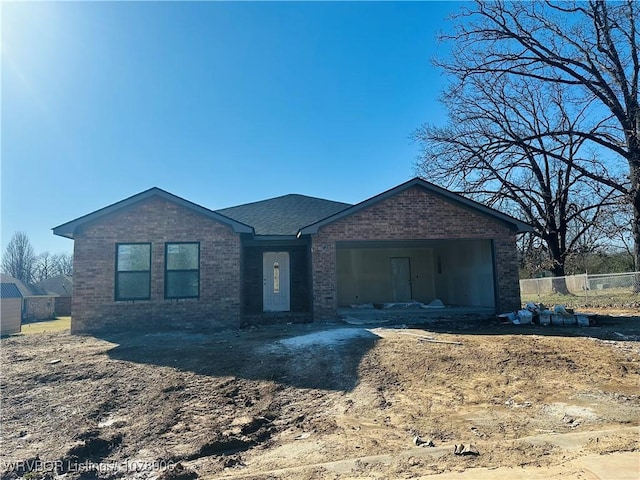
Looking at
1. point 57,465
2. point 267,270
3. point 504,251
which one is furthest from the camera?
point 267,270

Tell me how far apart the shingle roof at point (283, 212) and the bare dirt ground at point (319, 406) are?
258 inches

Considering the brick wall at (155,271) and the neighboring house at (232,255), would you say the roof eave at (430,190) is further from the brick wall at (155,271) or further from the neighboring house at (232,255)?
the brick wall at (155,271)

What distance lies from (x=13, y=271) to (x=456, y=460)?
74.9m

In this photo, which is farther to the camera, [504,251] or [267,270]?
[267,270]

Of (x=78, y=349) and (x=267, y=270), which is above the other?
(x=267, y=270)

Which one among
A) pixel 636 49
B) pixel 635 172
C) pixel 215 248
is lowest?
pixel 215 248

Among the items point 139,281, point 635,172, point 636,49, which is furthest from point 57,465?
point 636,49

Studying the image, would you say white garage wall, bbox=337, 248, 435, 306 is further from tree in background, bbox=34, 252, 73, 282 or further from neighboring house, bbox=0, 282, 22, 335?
tree in background, bbox=34, 252, 73, 282

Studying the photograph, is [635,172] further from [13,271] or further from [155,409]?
[13,271]

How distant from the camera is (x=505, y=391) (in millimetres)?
6266

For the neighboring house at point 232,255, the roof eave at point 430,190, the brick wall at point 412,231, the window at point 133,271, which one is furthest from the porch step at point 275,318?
the window at point 133,271

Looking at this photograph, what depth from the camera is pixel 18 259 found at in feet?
209

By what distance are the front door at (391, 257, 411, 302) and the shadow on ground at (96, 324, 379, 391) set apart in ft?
27.5

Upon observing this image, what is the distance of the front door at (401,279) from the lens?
63.6 feet
